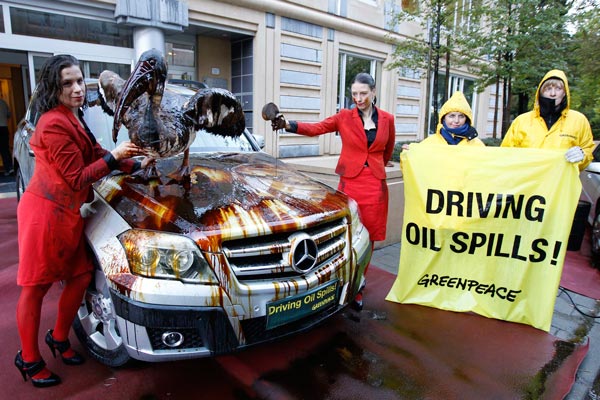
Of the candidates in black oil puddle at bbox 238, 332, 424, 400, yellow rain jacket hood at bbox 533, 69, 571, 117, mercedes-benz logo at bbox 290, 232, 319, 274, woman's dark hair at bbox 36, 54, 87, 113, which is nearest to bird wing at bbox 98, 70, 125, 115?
woman's dark hair at bbox 36, 54, 87, 113

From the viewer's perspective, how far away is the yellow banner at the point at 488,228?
10.2 feet

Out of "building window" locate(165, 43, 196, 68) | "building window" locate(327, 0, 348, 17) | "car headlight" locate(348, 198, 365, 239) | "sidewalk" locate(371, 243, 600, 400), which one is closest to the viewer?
"sidewalk" locate(371, 243, 600, 400)

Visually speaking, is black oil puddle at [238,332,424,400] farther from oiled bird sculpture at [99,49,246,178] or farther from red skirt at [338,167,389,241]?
oiled bird sculpture at [99,49,246,178]

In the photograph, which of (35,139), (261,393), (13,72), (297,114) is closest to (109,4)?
(13,72)

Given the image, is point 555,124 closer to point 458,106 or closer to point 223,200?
point 458,106

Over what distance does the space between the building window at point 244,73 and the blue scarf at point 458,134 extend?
22.4 feet

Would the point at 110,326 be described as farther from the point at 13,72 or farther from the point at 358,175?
the point at 13,72

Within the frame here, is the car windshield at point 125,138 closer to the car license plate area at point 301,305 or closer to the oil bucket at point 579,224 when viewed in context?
the car license plate area at point 301,305

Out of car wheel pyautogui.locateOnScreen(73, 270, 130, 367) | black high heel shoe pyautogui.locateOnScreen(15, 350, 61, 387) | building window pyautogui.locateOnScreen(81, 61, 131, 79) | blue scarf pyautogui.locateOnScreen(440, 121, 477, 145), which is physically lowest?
black high heel shoe pyautogui.locateOnScreen(15, 350, 61, 387)

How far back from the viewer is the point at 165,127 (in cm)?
229

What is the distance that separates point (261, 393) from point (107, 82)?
214cm

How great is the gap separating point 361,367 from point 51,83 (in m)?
2.46

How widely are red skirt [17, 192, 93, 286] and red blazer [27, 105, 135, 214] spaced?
0.18 feet

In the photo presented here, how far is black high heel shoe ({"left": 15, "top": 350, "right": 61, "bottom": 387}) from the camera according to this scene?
2.25 m
